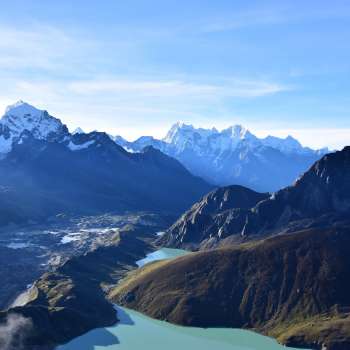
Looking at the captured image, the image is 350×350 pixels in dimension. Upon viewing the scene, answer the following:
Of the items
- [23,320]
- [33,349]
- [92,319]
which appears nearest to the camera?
[33,349]

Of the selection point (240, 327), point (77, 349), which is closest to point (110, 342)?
point (77, 349)

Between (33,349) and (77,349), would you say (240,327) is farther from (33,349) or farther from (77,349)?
(33,349)

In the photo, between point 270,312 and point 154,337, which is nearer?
point 154,337

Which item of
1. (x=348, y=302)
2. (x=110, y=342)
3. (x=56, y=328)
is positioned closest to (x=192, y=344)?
(x=110, y=342)

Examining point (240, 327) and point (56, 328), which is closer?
point (56, 328)

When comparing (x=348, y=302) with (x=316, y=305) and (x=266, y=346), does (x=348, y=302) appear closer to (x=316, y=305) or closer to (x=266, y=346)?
(x=316, y=305)

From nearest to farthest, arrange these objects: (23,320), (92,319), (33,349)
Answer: (33,349) < (23,320) < (92,319)
